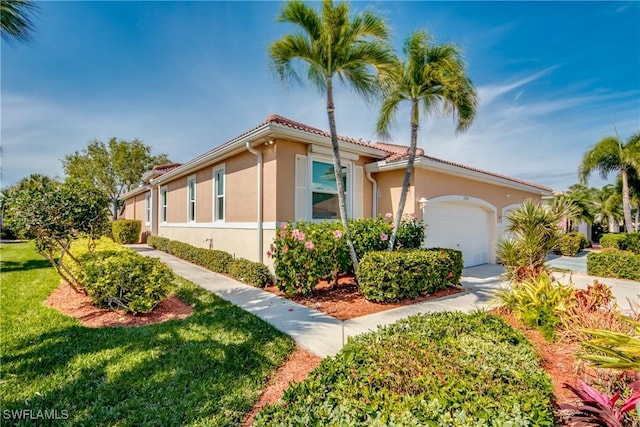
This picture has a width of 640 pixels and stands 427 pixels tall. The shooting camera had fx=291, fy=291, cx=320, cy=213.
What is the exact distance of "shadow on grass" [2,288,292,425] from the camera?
306 cm

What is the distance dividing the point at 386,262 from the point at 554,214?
5.47 m

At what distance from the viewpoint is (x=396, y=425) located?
185cm

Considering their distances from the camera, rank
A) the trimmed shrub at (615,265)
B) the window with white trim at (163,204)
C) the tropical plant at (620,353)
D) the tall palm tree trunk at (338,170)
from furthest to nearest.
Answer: the window with white trim at (163,204) < the trimmed shrub at (615,265) < the tall palm tree trunk at (338,170) < the tropical plant at (620,353)

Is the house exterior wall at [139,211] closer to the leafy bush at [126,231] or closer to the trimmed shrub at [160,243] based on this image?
the leafy bush at [126,231]

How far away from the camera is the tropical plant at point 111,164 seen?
30453mm

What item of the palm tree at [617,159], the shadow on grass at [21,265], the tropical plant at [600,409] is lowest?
the shadow on grass at [21,265]

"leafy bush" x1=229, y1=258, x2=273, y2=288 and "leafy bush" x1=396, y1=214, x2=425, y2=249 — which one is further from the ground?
"leafy bush" x1=396, y1=214, x2=425, y2=249

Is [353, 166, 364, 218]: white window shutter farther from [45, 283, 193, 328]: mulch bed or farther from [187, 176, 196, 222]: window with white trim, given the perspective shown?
[187, 176, 196, 222]: window with white trim

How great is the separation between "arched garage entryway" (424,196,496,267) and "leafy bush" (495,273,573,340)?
5373mm

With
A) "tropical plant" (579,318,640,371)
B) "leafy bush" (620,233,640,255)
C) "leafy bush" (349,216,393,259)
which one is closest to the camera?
"tropical plant" (579,318,640,371)

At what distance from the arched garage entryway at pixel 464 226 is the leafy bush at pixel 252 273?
6.12 m

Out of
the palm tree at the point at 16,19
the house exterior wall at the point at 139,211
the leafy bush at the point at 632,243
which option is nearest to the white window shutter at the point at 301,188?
the palm tree at the point at 16,19

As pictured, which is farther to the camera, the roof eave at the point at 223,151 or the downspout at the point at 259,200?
the downspout at the point at 259,200

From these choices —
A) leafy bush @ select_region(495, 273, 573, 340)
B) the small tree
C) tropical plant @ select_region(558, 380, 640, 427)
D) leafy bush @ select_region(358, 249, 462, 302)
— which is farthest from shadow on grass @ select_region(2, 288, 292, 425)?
leafy bush @ select_region(495, 273, 573, 340)
